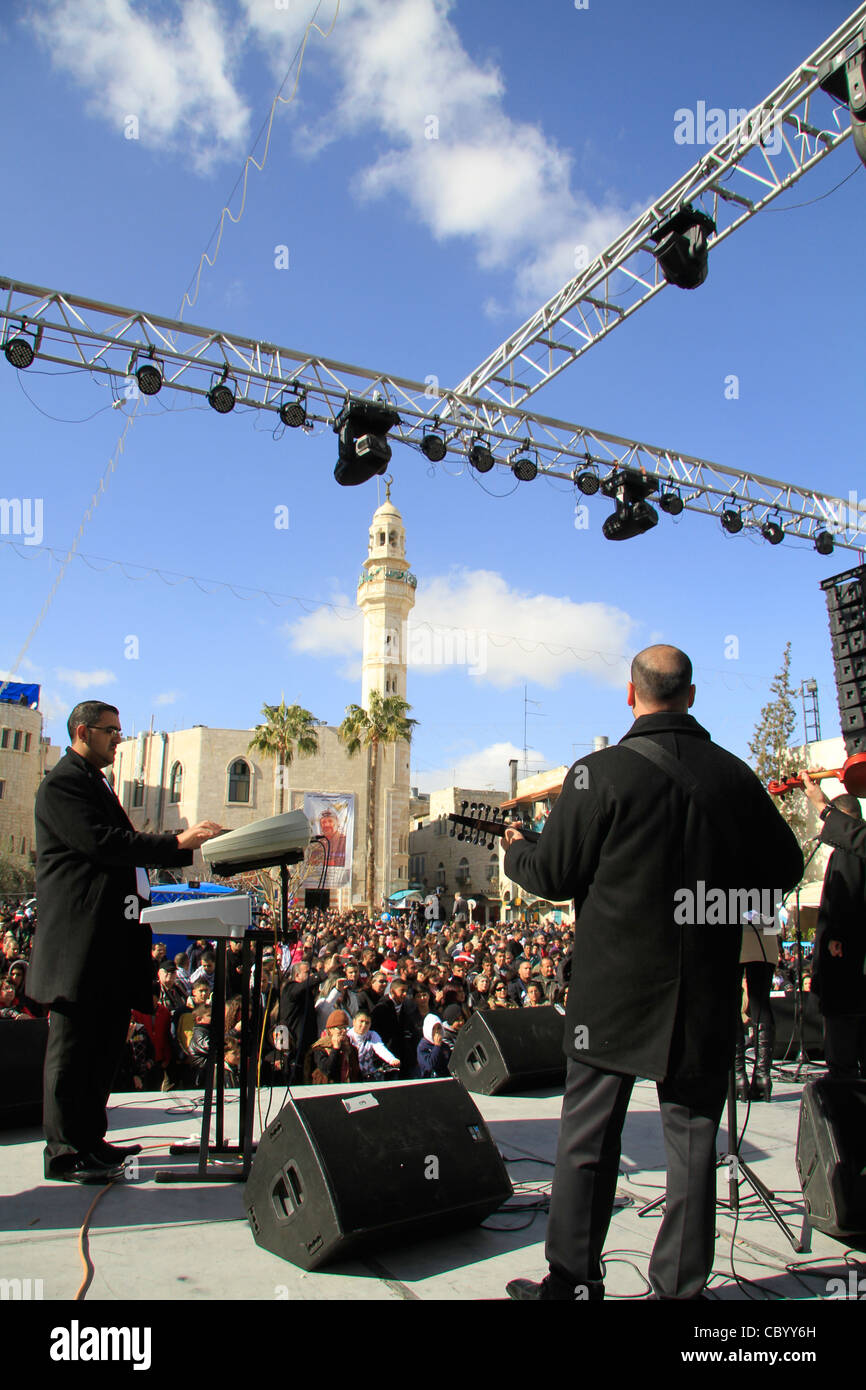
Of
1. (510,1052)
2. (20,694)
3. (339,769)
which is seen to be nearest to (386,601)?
(339,769)

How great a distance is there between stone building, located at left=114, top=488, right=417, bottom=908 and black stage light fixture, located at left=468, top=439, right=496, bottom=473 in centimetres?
4121

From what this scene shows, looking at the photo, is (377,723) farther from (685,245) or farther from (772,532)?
(685,245)

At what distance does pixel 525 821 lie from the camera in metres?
3.38

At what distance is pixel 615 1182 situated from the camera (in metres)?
2.24

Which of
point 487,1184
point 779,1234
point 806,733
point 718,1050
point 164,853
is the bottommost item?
point 779,1234

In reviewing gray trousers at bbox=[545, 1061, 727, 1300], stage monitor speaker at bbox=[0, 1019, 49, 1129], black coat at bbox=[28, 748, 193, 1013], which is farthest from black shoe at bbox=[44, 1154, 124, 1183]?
gray trousers at bbox=[545, 1061, 727, 1300]

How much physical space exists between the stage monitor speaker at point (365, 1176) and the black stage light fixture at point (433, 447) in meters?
9.68

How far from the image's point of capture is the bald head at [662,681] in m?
2.62

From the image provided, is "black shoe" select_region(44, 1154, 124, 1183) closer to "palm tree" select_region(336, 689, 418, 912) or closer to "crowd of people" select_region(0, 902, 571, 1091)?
"crowd of people" select_region(0, 902, 571, 1091)

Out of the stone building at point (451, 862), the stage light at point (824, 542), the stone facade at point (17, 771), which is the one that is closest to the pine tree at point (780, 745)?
the stage light at point (824, 542)

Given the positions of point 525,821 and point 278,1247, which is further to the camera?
point 525,821
